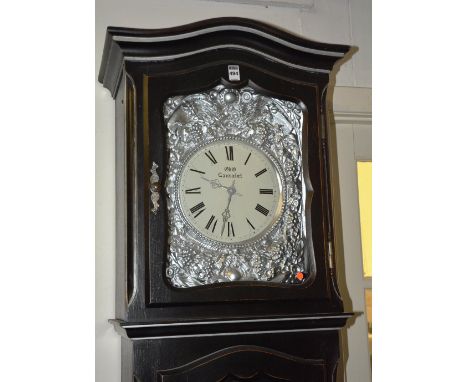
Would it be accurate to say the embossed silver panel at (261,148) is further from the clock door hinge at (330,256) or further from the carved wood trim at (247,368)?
the carved wood trim at (247,368)

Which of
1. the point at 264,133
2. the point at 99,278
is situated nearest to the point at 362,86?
the point at 264,133

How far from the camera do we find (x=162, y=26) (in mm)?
1658

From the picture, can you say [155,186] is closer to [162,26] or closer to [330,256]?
[330,256]

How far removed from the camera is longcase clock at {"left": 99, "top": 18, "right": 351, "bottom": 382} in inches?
46.5

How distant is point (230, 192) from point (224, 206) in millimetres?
33

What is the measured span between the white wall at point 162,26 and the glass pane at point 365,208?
0.17m

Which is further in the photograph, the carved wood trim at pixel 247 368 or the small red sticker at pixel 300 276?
the small red sticker at pixel 300 276

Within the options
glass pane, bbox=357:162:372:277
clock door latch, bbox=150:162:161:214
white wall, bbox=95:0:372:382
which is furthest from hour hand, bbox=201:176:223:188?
glass pane, bbox=357:162:372:277

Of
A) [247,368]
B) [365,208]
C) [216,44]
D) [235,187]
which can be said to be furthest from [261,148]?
[365,208]

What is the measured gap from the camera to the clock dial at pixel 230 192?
1256 millimetres

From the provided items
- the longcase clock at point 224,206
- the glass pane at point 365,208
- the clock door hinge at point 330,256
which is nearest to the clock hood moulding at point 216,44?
the longcase clock at point 224,206

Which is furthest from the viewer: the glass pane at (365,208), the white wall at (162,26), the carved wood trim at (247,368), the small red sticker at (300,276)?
the glass pane at (365,208)
